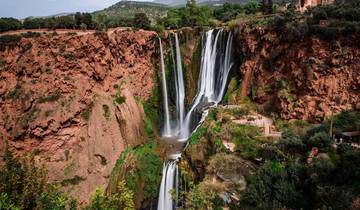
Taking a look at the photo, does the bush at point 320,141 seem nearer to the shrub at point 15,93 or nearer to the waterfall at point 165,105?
the waterfall at point 165,105

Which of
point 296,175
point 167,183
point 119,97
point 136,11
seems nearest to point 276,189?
point 296,175

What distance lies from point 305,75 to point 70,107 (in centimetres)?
2016

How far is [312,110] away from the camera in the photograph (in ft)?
88.6

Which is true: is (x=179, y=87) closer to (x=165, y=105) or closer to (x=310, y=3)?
(x=165, y=105)

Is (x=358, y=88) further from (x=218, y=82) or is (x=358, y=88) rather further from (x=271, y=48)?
(x=218, y=82)

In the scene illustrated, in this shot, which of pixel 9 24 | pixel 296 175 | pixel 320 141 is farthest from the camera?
pixel 9 24

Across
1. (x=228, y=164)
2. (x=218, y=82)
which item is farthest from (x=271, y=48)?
(x=228, y=164)

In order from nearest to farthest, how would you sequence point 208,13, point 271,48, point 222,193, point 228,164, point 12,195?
point 12,195 → point 222,193 → point 228,164 → point 271,48 → point 208,13

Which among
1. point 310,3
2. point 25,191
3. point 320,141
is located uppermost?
point 310,3

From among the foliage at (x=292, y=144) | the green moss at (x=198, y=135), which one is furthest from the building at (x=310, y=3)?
the foliage at (x=292, y=144)

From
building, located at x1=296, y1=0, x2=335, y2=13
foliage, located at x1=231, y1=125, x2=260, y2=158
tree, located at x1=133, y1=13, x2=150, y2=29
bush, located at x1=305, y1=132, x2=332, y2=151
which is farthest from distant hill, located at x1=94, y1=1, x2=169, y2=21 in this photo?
bush, located at x1=305, y1=132, x2=332, y2=151

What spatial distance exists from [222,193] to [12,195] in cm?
1231

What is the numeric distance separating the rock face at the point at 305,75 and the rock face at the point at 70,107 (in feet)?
43.7

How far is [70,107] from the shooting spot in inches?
1193
